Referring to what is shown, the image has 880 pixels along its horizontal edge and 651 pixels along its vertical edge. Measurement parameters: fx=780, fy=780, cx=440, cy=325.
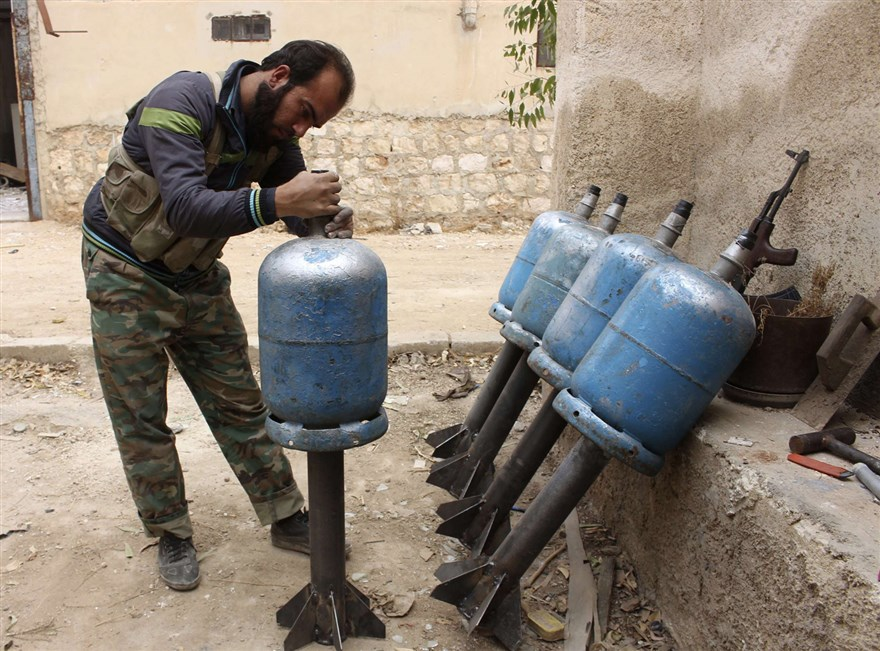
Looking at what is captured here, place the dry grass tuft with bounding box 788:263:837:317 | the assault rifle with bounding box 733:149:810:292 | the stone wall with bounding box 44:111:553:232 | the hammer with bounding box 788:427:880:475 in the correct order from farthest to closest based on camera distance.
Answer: the stone wall with bounding box 44:111:553:232 < the assault rifle with bounding box 733:149:810:292 < the dry grass tuft with bounding box 788:263:837:317 < the hammer with bounding box 788:427:880:475

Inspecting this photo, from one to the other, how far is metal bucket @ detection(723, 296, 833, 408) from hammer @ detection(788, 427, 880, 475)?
0.86ft

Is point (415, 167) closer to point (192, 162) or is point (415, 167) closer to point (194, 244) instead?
point (194, 244)

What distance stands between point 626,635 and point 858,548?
1058 millimetres

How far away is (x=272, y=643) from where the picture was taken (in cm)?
239

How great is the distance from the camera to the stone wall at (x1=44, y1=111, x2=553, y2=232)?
29.3ft

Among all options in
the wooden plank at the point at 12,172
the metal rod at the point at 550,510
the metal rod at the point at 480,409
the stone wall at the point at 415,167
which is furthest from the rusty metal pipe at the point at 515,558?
the wooden plank at the point at 12,172

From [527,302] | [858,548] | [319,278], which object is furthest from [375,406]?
[858,548]

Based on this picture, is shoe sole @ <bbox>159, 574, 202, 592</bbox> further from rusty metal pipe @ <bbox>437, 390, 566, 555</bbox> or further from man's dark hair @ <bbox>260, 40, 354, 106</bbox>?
man's dark hair @ <bbox>260, 40, 354, 106</bbox>

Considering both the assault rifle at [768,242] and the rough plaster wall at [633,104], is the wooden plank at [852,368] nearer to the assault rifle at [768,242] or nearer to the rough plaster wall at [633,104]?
the assault rifle at [768,242]

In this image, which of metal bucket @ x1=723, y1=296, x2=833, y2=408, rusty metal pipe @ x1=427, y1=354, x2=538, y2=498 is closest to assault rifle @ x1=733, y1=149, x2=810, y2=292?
metal bucket @ x1=723, y1=296, x2=833, y2=408

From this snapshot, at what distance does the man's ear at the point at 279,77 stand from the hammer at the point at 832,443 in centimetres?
173

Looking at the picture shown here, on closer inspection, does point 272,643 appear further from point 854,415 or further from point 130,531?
point 854,415

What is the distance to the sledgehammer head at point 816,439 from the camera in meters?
2.01

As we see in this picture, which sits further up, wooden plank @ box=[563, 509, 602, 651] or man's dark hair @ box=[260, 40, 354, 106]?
man's dark hair @ box=[260, 40, 354, 106]
